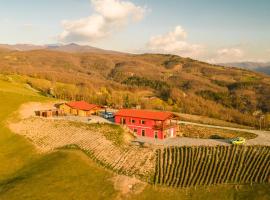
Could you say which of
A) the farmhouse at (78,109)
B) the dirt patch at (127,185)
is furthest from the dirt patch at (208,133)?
the dirt patch at (127,185)

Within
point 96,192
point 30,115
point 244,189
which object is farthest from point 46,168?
point 30,115

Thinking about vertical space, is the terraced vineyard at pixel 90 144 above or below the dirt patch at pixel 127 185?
above

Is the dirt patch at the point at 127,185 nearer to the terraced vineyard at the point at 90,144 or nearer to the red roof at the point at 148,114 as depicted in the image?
the terraced vineyard at the point at 90,144

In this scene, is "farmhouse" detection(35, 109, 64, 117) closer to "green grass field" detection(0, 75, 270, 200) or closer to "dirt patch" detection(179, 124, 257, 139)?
"green grass field" detection(0, 75, 270, 200)

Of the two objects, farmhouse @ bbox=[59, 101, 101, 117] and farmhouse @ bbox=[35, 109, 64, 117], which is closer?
farmhouse @ bbox=[35, 109, 64, 117]

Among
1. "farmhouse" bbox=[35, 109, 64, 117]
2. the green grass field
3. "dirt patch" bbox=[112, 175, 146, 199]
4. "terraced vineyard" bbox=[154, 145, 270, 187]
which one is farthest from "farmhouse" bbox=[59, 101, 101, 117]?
"dirt patch" bbox=[112, 175, 146, 199]

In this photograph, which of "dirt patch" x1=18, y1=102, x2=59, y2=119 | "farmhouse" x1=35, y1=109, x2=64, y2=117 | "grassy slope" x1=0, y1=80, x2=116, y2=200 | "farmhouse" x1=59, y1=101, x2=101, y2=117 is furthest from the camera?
"farmhouse" x1=59, y1=101, x2=101, y2=117
